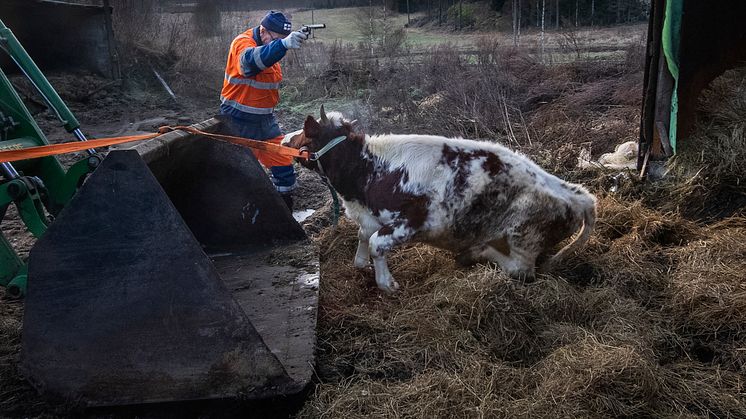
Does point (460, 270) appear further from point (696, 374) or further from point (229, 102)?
point (229, 102)

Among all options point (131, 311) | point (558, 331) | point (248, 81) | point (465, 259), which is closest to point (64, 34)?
point (248, 81)

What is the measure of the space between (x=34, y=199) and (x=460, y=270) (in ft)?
10.2

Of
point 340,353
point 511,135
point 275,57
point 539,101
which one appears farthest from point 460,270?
point 539,101

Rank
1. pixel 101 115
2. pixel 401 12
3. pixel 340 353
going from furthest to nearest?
pixel 401 12, pixel 101 115, pixel 340 353

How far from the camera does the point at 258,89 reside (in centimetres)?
671

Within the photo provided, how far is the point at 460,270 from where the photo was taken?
16.1ft

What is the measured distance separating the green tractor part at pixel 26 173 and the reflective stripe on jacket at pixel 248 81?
6.94 ft

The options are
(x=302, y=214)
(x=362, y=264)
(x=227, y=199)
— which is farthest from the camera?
(x=302, y=214)

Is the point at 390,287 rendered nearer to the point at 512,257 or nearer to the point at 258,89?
the point at 512,257

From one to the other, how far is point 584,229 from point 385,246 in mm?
1568

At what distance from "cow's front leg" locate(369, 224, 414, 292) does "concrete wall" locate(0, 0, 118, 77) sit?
1142 cm

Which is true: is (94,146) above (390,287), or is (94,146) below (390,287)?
above

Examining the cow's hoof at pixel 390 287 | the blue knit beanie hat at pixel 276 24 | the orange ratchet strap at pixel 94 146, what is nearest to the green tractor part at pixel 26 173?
the orange ratchet strap at pixel 94 146

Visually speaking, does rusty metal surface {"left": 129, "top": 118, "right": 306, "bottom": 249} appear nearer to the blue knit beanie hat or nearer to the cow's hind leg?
the blue knit beanie hat
